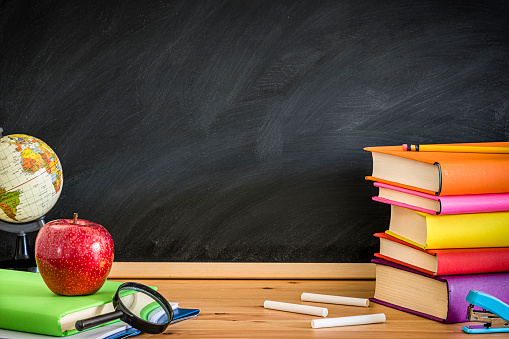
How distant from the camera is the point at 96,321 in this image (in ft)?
2.36

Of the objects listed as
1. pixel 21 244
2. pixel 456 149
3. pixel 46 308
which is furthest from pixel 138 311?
pixel 456 149

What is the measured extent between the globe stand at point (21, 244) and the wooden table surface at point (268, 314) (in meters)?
0.24

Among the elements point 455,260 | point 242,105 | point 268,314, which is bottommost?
point 268,314

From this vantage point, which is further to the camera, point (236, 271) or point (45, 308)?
point (236, 271)

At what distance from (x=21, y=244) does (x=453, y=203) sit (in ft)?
2.80

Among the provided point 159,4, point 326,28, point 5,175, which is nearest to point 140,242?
point 5,175

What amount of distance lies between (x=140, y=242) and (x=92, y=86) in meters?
0.37

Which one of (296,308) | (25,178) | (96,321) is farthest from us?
(25,178)

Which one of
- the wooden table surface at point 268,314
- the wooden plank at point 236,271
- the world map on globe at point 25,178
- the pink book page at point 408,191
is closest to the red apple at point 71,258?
the wooden table surface at point 268,314

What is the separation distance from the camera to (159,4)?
1.21 meters

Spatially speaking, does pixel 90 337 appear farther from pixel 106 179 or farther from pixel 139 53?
pixel 139 53

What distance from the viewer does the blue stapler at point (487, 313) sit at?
2.58ft

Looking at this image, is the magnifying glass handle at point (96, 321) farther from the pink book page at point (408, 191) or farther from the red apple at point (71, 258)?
the pink book page at point (408, 191)

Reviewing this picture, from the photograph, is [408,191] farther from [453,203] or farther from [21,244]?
[21,244]
